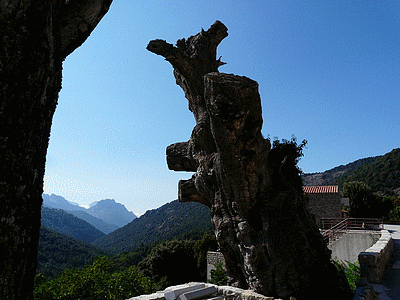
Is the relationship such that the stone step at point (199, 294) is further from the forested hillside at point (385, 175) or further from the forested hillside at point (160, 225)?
the forested hillside at point (385, 175)

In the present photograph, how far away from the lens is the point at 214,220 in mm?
7086

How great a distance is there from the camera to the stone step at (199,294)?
15.5 ft

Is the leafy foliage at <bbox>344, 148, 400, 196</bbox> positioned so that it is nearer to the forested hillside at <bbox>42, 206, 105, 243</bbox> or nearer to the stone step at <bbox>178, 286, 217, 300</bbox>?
the stone step at <bbox>178, 286, 217, 300</bbox>

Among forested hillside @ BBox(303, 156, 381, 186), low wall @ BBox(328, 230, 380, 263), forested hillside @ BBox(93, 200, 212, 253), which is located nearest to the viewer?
low wall @ BBox(328, 230, 380, 263)

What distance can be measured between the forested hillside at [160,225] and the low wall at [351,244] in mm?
35301

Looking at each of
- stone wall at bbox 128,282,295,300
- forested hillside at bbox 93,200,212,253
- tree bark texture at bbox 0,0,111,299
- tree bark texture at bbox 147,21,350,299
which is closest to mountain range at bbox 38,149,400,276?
forested hillside at bbox 93,200,212,253

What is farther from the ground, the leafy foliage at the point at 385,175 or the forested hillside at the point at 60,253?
the leafy foliage at the point at 385,175

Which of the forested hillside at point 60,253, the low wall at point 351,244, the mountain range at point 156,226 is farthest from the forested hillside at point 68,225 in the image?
the low wall at point 351,244

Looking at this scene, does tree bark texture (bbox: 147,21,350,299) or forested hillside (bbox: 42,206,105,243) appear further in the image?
forested hillside (bbox: 42,206,105,243)

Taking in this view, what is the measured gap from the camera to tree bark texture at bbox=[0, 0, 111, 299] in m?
1.16

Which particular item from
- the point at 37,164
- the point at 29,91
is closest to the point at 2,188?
the point at 37,164

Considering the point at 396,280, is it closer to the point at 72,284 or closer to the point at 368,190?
the point at 72,284

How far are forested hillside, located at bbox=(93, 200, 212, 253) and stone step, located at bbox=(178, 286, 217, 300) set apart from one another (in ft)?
139

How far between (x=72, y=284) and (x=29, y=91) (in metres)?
5.71
